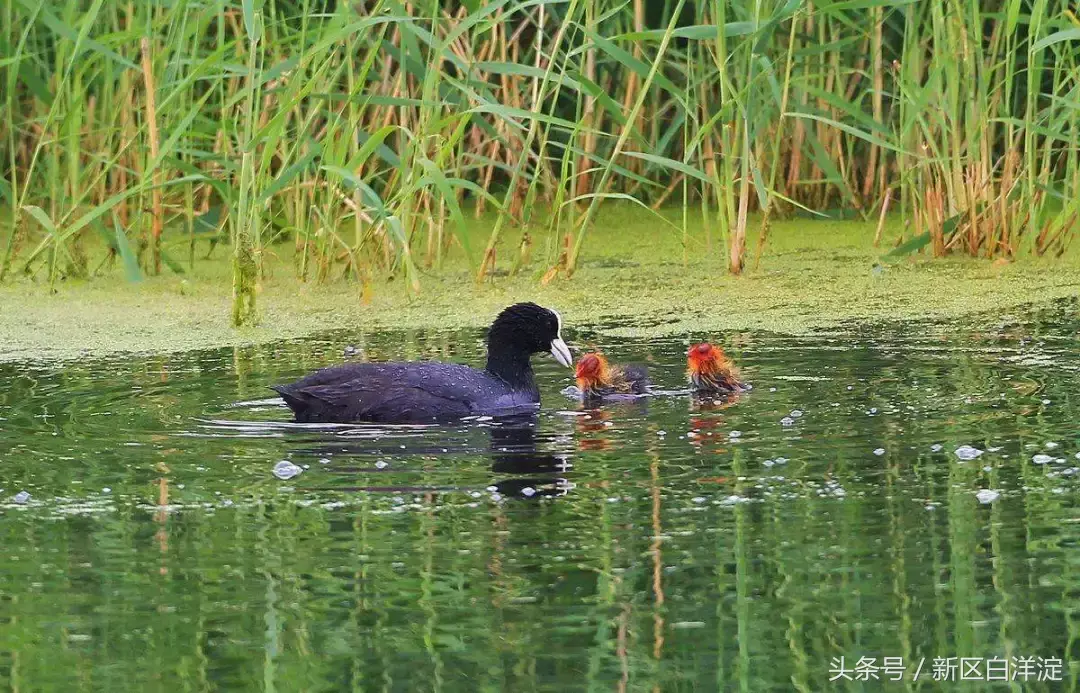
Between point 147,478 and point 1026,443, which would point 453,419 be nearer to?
point 147,478

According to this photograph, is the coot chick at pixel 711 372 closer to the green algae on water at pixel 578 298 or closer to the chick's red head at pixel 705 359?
the chick's red head at pixel 705 359

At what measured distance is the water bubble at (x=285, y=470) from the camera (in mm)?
4953

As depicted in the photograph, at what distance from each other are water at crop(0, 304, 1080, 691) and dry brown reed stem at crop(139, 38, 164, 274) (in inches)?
63.4

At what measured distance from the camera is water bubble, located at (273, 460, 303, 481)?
4.95 metres

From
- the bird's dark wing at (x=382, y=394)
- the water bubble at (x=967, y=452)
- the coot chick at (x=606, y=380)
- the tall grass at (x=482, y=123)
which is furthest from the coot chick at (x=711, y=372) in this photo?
the water bubble at (x=967, y=452)

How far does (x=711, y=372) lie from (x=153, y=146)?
279cm

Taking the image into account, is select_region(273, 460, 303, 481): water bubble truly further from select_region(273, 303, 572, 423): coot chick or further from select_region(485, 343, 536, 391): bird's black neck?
select_region(485, 343, 536, 391): bird's black neck

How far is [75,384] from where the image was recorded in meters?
6.30

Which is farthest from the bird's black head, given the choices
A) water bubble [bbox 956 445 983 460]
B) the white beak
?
water bubble [bbox 956 445 983 460]

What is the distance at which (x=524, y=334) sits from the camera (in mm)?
6270

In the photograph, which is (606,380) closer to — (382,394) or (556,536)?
(382,394)

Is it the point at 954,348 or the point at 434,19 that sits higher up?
the point at 434,19

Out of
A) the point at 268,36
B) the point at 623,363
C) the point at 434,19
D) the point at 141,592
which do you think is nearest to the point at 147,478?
the point at 141,592

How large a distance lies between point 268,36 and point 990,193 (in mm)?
3027
